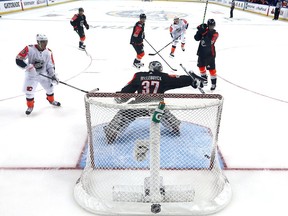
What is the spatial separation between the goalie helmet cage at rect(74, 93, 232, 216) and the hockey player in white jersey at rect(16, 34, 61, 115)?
150 centimetres

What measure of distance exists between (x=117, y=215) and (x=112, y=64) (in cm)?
489

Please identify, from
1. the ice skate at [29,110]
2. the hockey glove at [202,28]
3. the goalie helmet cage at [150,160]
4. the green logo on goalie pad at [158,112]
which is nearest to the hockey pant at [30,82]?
the ice skate at [29,110]

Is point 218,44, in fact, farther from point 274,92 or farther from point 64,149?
point 64,149

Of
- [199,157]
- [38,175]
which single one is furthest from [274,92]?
[38,175]

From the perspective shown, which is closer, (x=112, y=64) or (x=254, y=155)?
(x=254, y=155)

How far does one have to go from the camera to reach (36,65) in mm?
3855

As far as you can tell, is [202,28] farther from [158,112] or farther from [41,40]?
[158,112]

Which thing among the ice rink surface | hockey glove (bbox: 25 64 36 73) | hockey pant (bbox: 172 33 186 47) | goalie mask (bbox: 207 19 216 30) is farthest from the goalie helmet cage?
hockey pant (bbox: 172 33 186 47)

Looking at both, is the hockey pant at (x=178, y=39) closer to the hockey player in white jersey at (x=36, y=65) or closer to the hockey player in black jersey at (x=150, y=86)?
the hockey player in white jersey at (x=36, y=65)

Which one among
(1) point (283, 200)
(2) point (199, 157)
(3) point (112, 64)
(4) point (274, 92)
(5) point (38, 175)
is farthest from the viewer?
(3) point (112, 64)

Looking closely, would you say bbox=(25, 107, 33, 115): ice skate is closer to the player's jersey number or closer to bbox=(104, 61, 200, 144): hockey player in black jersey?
bbox=(104, 61, 200, 144): hockey player in black jersey

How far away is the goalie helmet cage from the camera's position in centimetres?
228

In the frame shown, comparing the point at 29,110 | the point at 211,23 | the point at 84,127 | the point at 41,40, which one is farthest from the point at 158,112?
the point at 211,23

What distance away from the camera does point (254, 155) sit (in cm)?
320
